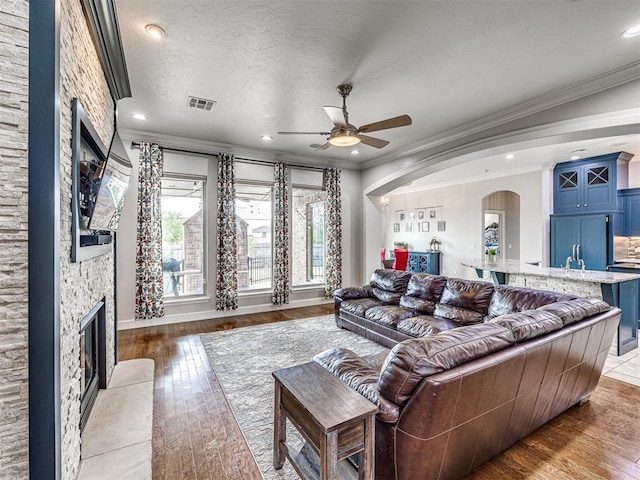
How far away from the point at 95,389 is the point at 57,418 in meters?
1.62

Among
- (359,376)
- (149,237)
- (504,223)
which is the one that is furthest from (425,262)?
(359,376)

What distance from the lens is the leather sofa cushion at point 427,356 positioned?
4.78ft

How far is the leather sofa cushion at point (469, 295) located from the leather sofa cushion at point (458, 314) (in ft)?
0.15

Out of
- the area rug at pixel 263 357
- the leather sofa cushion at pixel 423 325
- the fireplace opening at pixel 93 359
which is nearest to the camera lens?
the area rug at pixel 263 357

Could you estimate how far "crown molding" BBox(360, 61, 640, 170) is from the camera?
119 inches

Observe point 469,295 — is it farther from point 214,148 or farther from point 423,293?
point 214,148

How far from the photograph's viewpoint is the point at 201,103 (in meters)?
3.78

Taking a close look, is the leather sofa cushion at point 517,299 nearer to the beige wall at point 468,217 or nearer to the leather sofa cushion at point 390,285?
the leather sofa cushion at point 390,285

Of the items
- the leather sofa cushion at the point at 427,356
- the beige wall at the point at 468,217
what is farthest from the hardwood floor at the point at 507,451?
the beige wall at the point at 468,217

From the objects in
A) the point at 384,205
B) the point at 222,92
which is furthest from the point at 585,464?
the point at 384,205

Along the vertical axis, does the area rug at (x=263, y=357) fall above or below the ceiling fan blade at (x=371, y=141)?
below

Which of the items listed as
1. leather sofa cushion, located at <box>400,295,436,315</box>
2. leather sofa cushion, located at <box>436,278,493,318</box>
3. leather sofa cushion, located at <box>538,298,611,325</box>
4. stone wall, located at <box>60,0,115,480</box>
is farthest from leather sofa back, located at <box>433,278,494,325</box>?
stone wall, located at <box>60,0,115,480</box>

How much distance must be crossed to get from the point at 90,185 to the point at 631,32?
4.27 m

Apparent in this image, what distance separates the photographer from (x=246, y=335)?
439 cm
